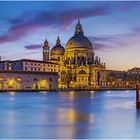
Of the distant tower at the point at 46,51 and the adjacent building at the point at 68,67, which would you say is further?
the distant tower at the point at 46,51

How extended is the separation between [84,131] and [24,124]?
71.2 inches

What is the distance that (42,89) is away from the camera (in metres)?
35.2

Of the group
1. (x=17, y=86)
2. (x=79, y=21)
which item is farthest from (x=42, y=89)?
(x=79, y=21)

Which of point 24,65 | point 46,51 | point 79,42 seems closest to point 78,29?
point 79,42

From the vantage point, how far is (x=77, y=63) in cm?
4547

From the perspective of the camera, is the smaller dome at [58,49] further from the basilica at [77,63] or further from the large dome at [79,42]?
the large dome at [79,42]

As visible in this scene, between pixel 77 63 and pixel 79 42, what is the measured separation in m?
2.96

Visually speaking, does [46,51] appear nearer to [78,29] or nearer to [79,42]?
[79,42]

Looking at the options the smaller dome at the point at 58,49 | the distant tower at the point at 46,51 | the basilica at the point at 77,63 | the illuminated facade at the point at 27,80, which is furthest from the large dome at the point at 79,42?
the illuminated facade at the point at 27,80

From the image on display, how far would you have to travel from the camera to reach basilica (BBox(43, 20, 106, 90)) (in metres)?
44.0

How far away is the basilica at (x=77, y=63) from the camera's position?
44.0 m

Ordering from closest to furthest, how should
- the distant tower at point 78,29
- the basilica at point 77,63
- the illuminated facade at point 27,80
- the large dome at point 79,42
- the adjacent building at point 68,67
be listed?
the illuminated facade at point 27,80 → the adjacent building at point 68,67 → the basilica at point 77,63 → the large dome at point 79,42 → the distant tower at point 78,29

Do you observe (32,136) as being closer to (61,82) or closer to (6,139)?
(6,139)

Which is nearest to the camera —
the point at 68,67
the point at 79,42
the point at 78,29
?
the point at 68,67
